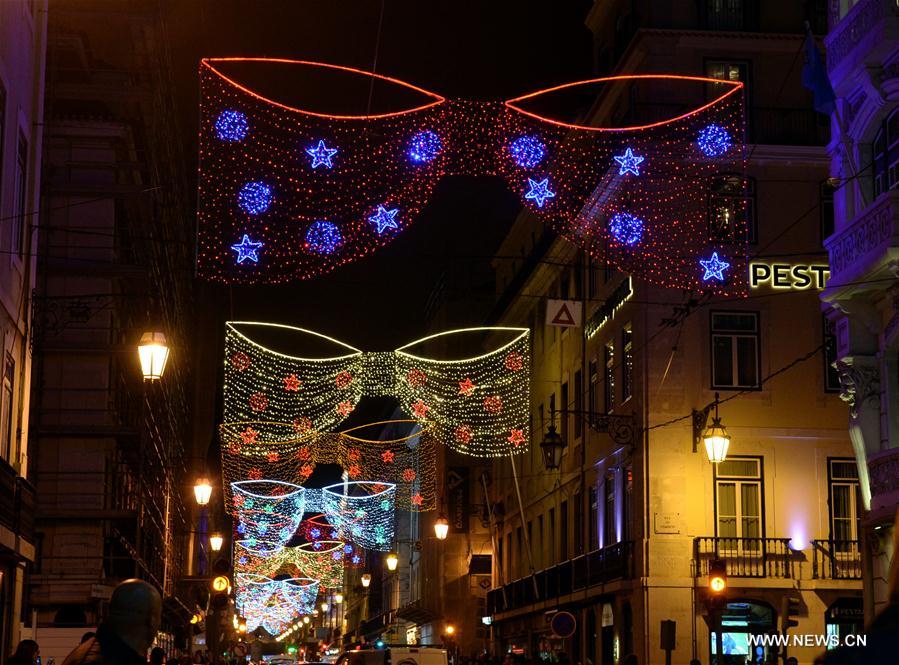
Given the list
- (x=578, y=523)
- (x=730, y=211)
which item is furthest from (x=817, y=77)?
(x=578, y=523)

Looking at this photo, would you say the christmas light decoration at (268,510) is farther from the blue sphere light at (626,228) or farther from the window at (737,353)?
the blue sphere light at (626,228)

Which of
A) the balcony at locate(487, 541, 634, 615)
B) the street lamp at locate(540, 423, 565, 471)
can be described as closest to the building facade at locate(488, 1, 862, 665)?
the balcony at locate(487, 541, 634, 615)

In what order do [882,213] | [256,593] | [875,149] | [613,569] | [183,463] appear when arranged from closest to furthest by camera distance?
1. [882,213]
2. [875,149]
3. [613,569]
4. [183,463]
5. [256,593]

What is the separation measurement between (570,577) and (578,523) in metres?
1.81

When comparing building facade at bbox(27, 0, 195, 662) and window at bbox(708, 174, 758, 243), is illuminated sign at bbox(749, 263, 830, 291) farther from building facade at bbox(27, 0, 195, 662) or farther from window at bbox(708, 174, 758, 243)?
building facade at bbox(27, 0, 195, 662)

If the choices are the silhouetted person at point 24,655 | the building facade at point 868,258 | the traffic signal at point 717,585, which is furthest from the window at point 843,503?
the silhouetted person at point 24,655

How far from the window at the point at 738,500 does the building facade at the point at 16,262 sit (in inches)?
693

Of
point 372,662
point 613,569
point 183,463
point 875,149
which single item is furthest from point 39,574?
point 183,463

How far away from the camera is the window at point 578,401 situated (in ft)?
142

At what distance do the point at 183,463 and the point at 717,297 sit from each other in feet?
141

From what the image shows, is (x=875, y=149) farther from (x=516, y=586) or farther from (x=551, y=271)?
(x=516, y=586)

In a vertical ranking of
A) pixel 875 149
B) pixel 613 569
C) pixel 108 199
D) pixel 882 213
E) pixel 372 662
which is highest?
pixel 108 199

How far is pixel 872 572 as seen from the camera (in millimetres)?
24281

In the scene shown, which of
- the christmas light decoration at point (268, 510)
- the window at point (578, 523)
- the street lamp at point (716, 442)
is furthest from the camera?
the christmas light decoration at point (268, 510)
